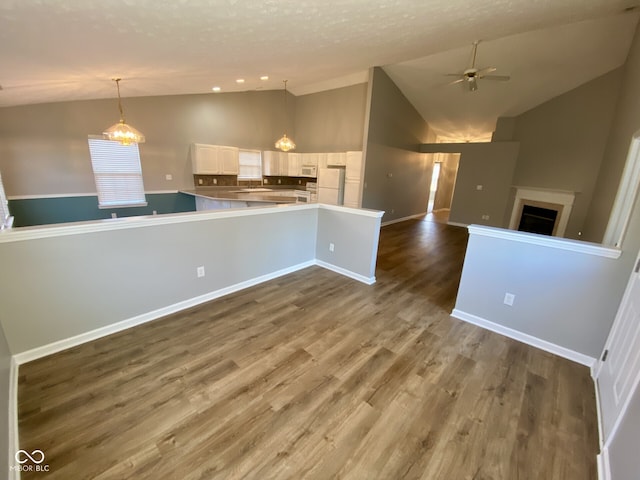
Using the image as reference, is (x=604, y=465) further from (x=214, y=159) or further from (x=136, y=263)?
(x=214, y=159)

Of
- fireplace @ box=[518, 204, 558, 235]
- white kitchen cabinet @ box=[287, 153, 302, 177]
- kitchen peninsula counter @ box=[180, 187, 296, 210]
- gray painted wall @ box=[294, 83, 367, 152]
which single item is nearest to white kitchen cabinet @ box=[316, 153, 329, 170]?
gray painted wall @ box=[294, 83, 367, 152]

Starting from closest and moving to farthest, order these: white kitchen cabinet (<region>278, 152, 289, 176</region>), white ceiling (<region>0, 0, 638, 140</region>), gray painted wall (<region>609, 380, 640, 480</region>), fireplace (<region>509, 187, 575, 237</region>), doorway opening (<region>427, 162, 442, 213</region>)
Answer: gray painted wall (<region>609, 380, 640, 480</region>) < white ceiling (<region>0, 0, 638, 140</region>) < fireplace (<region>509, 187, 575, 237</region>) < white kitchen cabinet (<region>278, 152, 289, 176</region>) < doorway opening (<region>427, 162, 442, 213</region>)

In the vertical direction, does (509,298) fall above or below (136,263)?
below

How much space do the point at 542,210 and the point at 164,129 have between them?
910cm

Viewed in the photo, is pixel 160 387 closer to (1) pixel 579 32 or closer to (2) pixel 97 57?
(2) pixel 97 57

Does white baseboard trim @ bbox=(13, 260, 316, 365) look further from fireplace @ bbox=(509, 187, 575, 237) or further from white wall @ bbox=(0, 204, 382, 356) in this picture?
fireplace @ bbox=(509, 187, 575, 237)

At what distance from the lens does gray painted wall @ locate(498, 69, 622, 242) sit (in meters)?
5.17

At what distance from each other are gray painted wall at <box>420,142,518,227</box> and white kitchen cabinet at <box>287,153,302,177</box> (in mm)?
4157

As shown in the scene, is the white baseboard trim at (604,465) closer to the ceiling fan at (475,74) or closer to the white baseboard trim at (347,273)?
the white baseboard trim at (347,273)

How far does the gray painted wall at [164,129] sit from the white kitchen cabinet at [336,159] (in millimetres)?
346

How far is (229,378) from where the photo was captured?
190cm

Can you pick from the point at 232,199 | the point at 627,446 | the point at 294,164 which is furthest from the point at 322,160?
the point at 627,446

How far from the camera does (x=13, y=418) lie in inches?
58.4

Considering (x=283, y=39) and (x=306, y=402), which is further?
(x=283, y=39)
